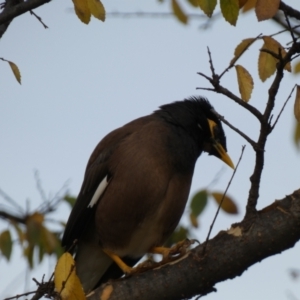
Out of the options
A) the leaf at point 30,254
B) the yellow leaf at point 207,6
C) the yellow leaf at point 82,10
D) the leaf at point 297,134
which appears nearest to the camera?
the yellow leaf at point 207,6

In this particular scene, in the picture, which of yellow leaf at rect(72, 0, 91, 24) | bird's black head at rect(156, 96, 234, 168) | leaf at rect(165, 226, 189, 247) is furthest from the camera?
leaf at rect(165, 226, 189, 247)

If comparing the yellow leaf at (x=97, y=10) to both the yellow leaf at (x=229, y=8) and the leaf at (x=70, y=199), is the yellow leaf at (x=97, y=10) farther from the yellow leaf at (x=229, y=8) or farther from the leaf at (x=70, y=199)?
the leaf at (x=70, y=199)

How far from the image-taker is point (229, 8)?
8.38 feet

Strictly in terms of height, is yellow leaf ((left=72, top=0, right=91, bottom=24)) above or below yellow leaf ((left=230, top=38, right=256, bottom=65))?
above

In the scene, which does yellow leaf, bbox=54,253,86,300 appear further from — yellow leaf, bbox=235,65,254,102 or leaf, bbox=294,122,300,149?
leaf, bbox=294,122,300,149

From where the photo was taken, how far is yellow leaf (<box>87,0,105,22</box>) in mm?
2742

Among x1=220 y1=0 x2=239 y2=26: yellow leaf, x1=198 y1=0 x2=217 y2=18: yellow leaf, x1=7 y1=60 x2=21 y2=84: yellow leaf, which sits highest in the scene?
x1=7 y1=60 x2=21 y2=84: yellow leaf

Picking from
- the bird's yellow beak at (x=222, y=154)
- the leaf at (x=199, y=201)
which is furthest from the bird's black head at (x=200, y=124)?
the leaf at (x=199, y=201)

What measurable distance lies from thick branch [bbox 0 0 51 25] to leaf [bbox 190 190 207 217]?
1.79 meters

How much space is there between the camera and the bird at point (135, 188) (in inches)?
153

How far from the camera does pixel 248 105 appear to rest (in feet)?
8.37

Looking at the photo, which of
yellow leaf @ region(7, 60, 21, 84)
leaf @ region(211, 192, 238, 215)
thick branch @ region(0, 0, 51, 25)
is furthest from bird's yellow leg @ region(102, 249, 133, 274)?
thick branch @ region(0, 0, 51, 25)

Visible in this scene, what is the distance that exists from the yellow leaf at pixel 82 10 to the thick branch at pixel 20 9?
162 millimetres

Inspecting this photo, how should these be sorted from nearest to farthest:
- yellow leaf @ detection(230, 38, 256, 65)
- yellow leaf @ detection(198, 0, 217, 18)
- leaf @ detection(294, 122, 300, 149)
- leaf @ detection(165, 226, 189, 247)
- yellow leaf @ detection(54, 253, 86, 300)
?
yellow leaf @ detection(54, 253, 86, 300) < yellow leaf @ detection(198, 0, 217, 18) < yellow leaf @ detection(230, 38, 256, 65) < leaf @ detection(294, 122, 300, 149) < leaf @ detection(165, 226, 189, 247)
